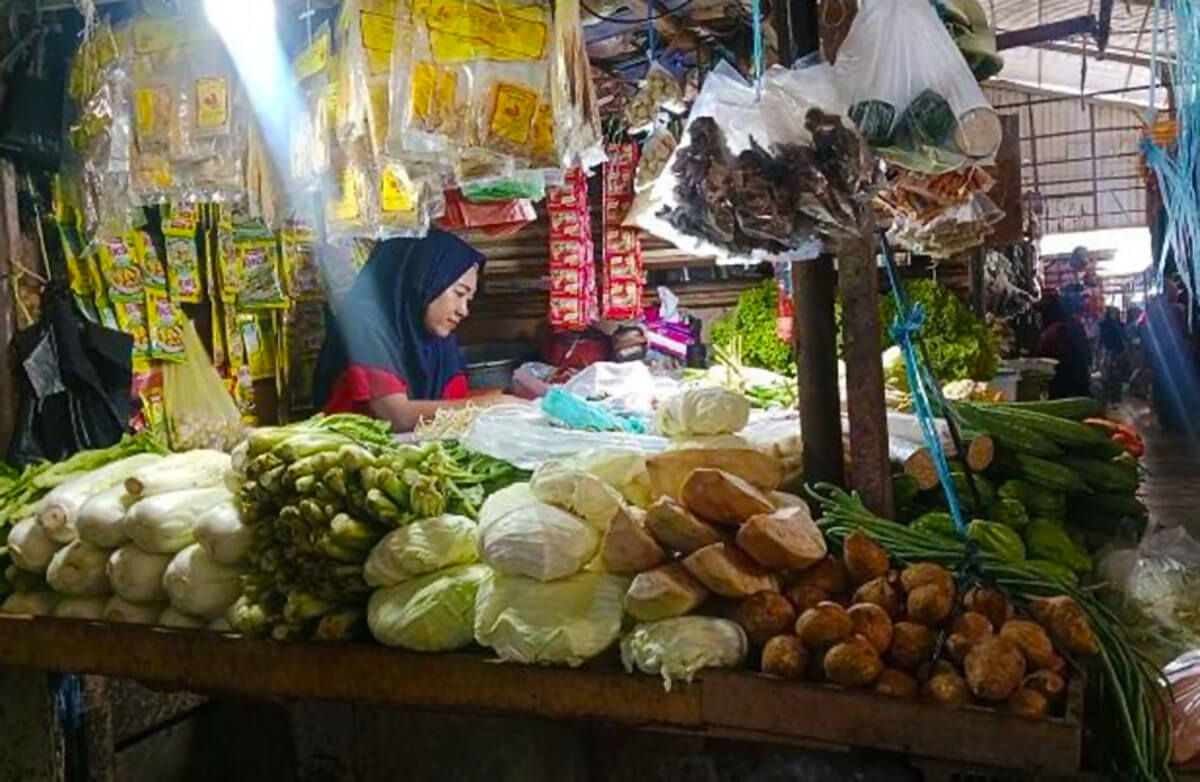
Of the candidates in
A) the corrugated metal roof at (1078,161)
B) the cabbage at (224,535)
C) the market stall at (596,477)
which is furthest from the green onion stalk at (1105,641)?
the corrugated metal roof at (1078,161)

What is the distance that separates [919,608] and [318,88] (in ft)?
8.78

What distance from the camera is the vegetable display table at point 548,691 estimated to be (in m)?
1.77

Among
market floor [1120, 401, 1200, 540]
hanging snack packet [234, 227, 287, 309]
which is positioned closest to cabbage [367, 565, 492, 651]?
hanging snack packet [234, 227, 287, 309]

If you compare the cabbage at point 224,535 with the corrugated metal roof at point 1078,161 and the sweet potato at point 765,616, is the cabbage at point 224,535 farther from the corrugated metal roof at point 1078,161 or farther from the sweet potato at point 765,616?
the corrugated metal roof at point 1078,161

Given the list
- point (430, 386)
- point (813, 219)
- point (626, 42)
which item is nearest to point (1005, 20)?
point (626, 42)

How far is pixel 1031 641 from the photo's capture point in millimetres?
1850

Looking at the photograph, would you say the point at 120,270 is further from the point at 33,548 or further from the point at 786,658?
the point at 786,658

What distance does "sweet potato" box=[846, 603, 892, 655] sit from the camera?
1.88 meters

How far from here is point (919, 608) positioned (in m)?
1.91

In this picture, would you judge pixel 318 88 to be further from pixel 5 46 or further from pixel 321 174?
pixel 5 46

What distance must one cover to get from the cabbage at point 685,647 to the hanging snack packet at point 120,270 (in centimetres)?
318

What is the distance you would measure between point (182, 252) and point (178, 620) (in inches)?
109

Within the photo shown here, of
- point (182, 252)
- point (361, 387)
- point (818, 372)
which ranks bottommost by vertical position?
point (361, 387)

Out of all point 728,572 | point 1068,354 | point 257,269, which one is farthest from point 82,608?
point 1068,354
